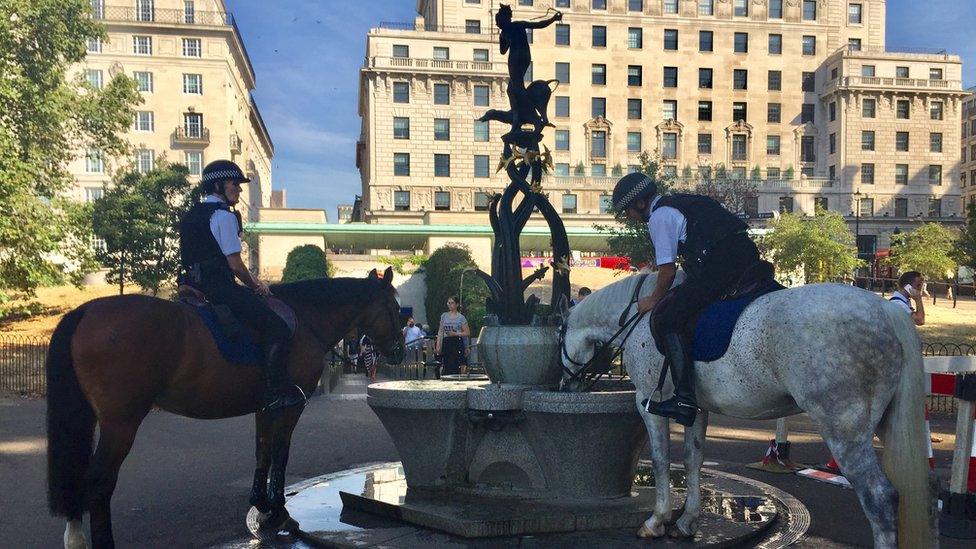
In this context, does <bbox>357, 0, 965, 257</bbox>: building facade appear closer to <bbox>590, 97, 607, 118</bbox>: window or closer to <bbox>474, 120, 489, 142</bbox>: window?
<bbox>590, 97, 607, 118</bbox>: window

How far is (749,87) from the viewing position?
268ft

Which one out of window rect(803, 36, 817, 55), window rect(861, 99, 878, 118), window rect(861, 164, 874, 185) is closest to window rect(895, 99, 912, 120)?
window rect(861, 99, 878, 118)

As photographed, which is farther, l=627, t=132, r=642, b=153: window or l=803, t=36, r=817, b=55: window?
l=803, t=36, r=817, b=55: window

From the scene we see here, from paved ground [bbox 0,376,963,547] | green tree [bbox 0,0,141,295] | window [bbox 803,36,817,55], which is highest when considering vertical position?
window [bbox 803,36,817,55]

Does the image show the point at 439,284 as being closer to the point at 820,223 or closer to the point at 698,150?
the point at 820,223

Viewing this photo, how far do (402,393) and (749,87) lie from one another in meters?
82.1

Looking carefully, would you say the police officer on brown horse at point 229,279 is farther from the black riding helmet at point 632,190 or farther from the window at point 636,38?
the window at point 636,38

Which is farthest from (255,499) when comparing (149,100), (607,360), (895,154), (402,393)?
(895,154)

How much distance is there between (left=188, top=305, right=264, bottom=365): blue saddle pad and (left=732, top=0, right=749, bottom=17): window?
3323 inches

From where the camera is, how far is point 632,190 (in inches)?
269

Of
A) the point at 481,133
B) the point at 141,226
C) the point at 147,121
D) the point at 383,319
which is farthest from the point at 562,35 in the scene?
the point at 383,319

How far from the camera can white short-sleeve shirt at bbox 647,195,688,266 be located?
6391 mm

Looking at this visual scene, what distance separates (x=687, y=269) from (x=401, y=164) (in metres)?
66.7

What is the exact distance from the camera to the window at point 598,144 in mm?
78500
